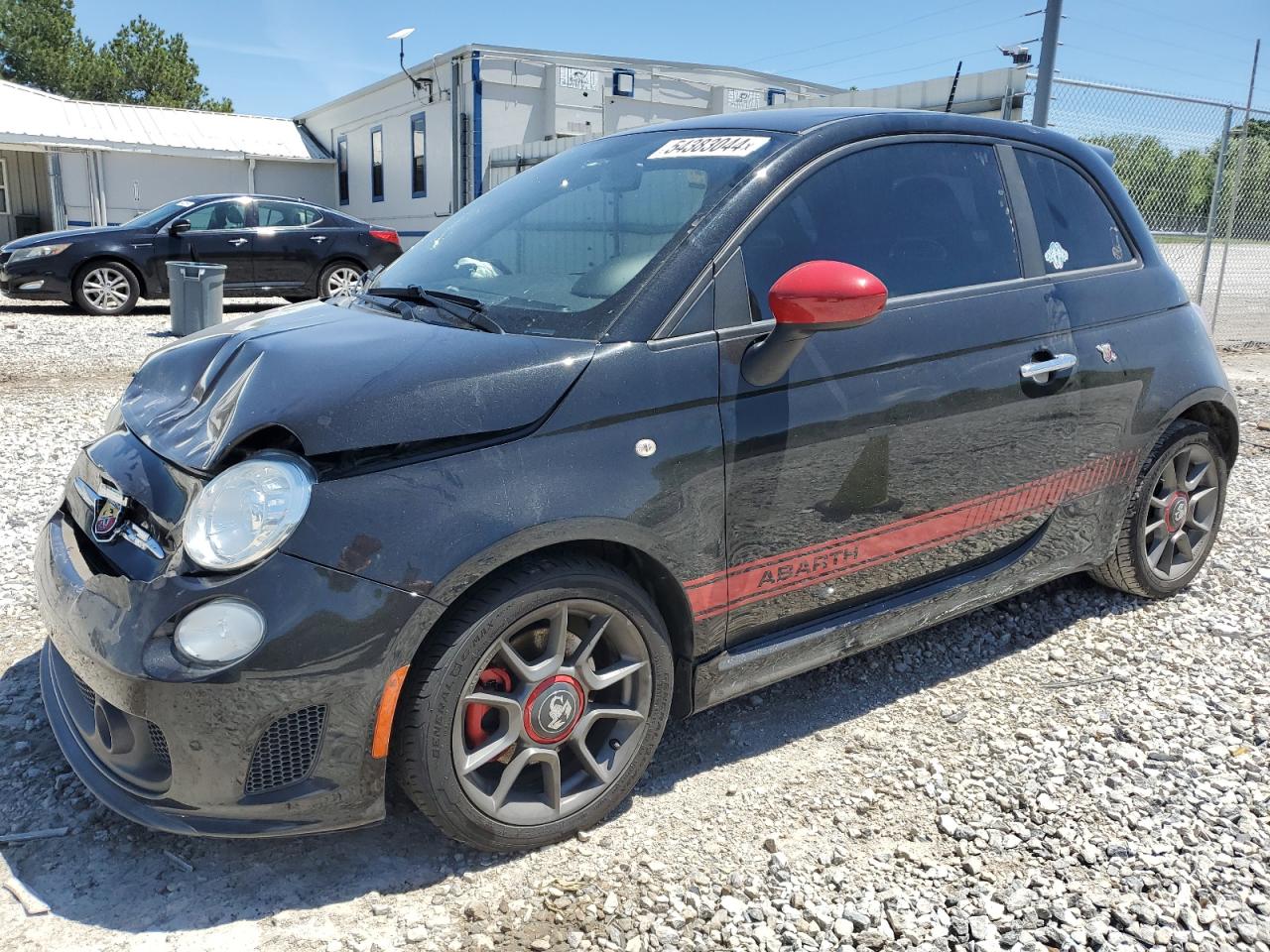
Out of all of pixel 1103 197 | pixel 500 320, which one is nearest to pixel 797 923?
pixel 500 320

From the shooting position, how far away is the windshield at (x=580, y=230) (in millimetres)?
2643

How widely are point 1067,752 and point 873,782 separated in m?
0.64

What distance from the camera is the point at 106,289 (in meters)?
12.9

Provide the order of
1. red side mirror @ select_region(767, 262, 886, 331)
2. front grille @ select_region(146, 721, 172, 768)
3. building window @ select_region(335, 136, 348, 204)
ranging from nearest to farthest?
front grille @ select_region(146, 721, 172, 768)
red side mirror @ select_region(767, 262, 886, 331)
building window @ select_region(335, 136, 348, 204)

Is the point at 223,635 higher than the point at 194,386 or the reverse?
the reverse

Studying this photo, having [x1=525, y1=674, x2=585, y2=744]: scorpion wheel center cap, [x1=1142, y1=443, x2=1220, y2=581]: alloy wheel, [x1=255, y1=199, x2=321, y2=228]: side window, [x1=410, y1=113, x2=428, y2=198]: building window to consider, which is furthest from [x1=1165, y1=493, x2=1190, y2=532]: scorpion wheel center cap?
[x1=410, y1=113, x2=428, y2=198]: building window

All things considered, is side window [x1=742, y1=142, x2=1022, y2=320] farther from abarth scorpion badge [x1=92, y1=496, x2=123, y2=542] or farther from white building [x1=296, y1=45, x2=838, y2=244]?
white building [x1=296, y1=45, x2=838, y2=244]

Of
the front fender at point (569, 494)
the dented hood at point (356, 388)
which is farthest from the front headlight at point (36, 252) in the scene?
the front fender at point (569, 494)

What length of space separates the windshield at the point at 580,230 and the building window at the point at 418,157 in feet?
62.8

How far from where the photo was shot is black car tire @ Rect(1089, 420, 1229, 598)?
382cm

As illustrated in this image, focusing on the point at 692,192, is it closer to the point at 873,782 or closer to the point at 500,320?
the point at 500,320

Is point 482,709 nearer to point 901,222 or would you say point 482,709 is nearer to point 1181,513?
point 901,222

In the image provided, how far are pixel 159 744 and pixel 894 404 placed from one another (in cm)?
209

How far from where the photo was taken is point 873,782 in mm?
2844
